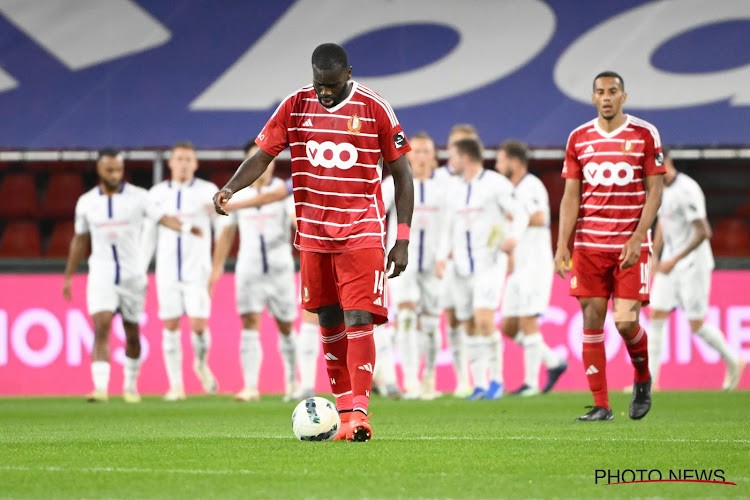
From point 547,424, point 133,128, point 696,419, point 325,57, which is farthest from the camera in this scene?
point 133,128

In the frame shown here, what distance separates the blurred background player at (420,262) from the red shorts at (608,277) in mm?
4189

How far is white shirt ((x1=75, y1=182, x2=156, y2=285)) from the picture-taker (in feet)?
39.0

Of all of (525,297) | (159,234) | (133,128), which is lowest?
(525,297)

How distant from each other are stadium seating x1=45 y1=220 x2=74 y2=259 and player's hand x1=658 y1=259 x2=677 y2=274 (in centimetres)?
705

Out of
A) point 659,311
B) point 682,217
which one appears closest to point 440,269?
point 659,311

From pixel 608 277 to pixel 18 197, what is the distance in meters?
9.64

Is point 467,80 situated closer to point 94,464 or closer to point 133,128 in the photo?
point 133,128

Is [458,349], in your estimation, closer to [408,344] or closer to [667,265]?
[408,344]

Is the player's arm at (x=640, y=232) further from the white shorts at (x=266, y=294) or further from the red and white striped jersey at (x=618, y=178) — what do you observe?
the white shorts at (x=266, y=294)

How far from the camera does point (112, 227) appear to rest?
11.9 m

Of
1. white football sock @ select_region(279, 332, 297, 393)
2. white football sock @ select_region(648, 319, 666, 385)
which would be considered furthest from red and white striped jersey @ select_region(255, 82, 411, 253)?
white football sock @ select_region(648, 319, 666, 385)

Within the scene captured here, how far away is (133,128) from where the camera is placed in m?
15.5

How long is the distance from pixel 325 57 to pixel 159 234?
727 centimetres

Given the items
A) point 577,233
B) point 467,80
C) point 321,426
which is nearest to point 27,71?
point 467,80
